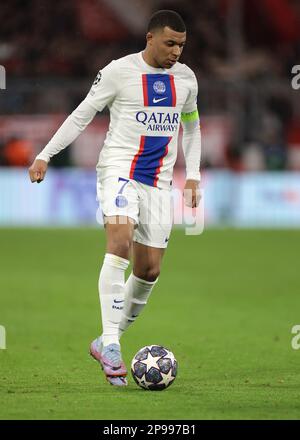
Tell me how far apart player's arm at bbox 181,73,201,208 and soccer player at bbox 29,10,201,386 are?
2.8 inches

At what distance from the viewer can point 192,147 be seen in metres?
8.29

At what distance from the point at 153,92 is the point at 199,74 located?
20822 mm

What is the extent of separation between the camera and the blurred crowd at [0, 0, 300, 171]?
26.1 metres

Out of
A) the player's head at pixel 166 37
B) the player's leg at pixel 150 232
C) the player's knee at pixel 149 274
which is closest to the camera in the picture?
the player's head at pixel 166 37

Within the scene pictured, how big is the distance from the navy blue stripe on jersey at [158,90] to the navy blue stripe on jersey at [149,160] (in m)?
0.24

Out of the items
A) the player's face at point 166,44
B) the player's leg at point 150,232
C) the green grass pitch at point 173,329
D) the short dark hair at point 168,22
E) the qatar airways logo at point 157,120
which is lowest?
the green grass pitch at point 173,329

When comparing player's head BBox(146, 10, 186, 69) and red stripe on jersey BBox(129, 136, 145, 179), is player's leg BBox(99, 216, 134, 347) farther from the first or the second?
player's head BBox(146, 10, 186, 69)

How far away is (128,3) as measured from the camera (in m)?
30.1

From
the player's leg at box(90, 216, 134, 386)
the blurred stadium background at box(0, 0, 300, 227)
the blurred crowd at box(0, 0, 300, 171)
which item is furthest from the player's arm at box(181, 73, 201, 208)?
the blurred crowd at box(0, 0, 300, 171)

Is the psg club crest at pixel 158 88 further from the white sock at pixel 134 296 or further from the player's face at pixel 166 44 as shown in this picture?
the white sock at pixel 134 296

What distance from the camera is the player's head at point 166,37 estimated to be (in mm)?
7570

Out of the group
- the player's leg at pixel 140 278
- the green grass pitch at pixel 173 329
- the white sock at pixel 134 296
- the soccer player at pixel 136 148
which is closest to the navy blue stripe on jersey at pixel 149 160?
the soccer player at pixel 136 148
